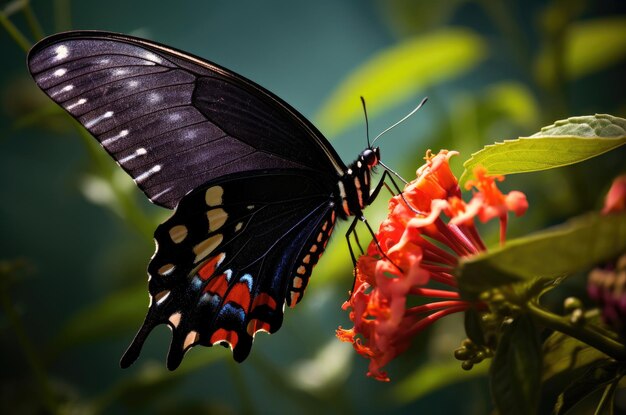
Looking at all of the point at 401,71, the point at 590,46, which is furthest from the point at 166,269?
the point at 590,46

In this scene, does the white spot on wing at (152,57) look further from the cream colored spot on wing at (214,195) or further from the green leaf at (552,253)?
the green leaf at (552,253)

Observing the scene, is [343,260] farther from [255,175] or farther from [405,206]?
[405,206]

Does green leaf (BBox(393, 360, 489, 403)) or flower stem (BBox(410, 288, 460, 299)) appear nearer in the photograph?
flower stem (BBox(410, 288, 460, 299))

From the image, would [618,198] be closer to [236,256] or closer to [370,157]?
[370,157]

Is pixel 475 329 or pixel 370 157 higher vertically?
pixel 370 157

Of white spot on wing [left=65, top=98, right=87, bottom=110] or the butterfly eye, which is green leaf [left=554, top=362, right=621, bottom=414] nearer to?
the butterfly eye

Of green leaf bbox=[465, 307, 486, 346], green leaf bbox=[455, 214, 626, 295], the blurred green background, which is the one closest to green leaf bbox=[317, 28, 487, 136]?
the blurred green background
